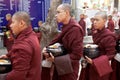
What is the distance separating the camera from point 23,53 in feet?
A: 9.44

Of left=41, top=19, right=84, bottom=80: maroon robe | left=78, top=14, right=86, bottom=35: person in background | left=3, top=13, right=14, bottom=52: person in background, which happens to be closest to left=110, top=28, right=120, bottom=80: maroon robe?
left=41, top=19, right=84, bottom=80: maroon robe

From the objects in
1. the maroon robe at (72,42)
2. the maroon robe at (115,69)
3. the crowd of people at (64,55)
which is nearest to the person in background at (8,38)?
the maroon robe at (115,69)

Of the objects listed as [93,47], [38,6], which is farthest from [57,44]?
[38,6]

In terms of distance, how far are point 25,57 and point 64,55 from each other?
2.83 ft

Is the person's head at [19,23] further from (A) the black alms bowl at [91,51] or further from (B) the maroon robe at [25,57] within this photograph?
(A) the black alms bowl at [91,51]

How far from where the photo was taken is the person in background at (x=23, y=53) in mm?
2887

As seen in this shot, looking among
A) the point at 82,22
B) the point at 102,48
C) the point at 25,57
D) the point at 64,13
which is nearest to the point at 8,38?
the point at 82,22

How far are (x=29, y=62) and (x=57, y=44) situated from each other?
2.65ft

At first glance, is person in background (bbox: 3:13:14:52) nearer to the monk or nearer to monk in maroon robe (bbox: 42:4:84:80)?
the monk

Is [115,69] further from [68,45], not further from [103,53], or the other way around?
[68,45]

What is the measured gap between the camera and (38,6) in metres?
10.2

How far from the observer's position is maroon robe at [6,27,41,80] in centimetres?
288

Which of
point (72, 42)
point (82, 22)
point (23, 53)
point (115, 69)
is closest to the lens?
point (23, 53)

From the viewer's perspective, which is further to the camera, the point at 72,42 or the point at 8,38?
the point at 8,38
